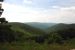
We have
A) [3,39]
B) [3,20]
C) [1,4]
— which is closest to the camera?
[1,4]

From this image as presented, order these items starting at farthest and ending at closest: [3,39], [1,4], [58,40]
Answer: [58,40] < [3,39] < [1,4]

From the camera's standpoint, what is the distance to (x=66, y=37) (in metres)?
41.6

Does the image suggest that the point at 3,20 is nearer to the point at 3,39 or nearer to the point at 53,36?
the point at 3,39

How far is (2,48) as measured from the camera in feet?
85.1

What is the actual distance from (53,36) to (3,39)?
865 cm

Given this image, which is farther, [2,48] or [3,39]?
[3,39]

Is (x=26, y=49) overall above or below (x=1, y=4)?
below

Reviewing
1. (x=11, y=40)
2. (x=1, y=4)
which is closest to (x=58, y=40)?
(x=11, y=40)

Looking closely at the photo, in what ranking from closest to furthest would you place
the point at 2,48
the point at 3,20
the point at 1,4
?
the point at 2,48 < the point at 1,4 < the point at 3,20

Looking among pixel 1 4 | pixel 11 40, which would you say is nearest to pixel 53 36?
pixel 11 40

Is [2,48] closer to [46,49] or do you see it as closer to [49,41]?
[46,49]

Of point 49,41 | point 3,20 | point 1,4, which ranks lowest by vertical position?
point 49,41

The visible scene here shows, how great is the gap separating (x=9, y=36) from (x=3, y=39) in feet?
5.02

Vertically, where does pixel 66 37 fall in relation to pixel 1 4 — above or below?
below
